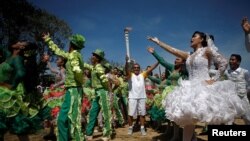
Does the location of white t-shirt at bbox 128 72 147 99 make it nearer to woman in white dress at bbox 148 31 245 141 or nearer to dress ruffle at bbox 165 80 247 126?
woman in white dress at bbox 148 31 245 141

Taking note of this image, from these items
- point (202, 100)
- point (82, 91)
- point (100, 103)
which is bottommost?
point (100, 103)

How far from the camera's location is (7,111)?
486 centimetres

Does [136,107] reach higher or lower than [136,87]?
lower

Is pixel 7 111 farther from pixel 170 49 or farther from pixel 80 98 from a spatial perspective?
pixel 170 49

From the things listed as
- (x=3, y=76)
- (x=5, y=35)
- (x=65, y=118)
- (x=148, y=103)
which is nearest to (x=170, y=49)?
(x=65, y=118)

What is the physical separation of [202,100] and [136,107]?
4400 mm

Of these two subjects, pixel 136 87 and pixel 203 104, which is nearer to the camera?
pixel 203 104

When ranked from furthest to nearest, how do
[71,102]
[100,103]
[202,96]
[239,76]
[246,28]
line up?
[100,103]
[239,76]
[71,102]
[246,28]
[202,96]

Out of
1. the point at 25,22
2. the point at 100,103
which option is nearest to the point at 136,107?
the point at 100,103

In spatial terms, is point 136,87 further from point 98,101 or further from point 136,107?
point 98,101

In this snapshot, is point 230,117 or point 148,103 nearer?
point 230,117

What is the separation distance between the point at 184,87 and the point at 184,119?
0.68 metres

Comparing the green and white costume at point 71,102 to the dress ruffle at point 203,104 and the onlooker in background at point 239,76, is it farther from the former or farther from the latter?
the onlooker in background at point 239,76

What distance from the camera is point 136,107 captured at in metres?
8.99
